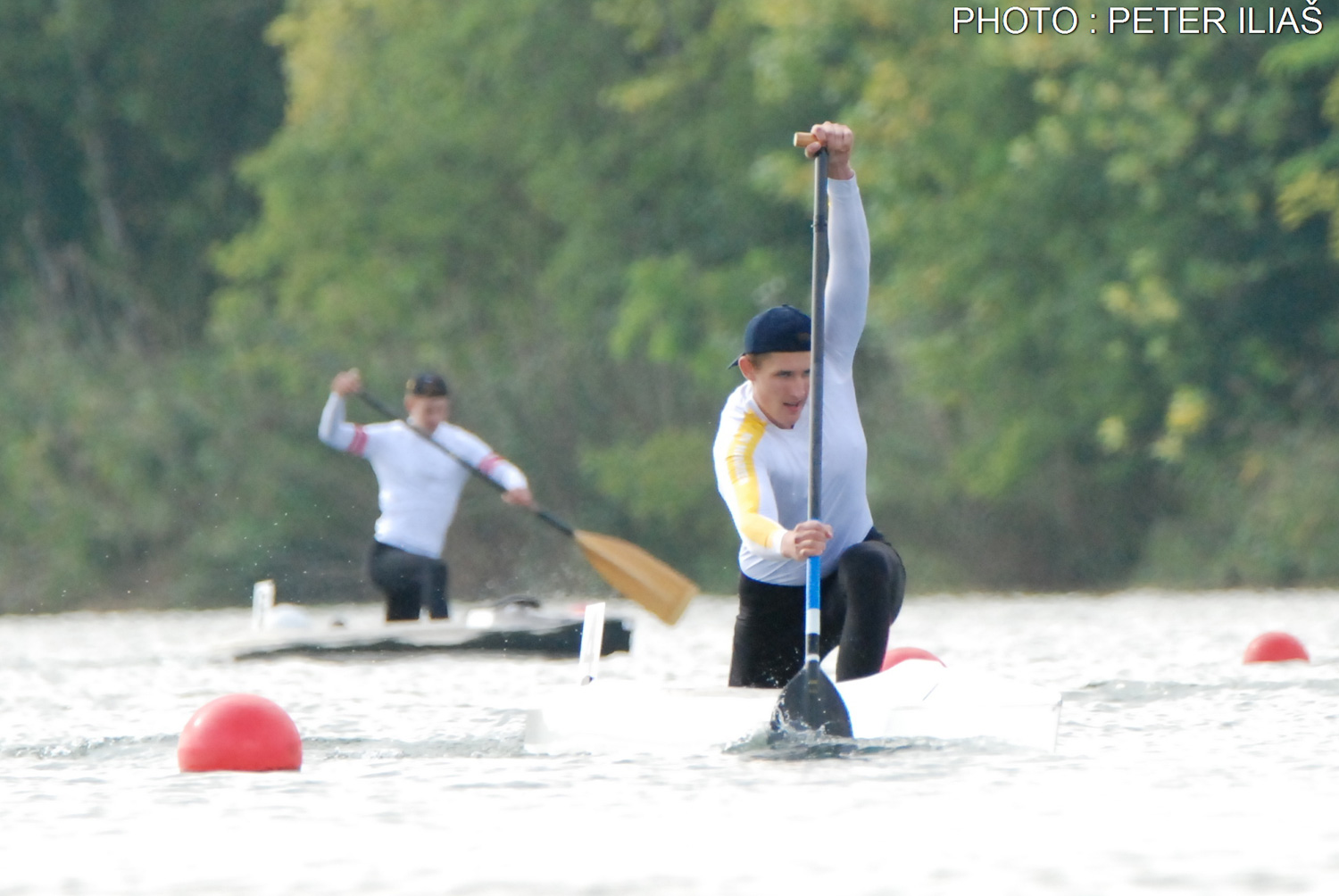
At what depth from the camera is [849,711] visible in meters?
7.83

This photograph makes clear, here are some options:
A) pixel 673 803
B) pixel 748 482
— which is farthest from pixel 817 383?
pixel 673 803

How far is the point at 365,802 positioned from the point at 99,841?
0.95 m

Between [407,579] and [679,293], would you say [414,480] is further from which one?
[679,293]

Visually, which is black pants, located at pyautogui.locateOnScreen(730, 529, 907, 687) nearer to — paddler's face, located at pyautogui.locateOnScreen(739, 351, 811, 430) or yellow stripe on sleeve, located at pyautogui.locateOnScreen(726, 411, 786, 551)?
yellow stripe on sleeve, located at pyautogui.locateOnScreen(726, 411, 786, 551)

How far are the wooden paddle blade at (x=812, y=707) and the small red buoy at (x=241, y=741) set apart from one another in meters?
1.66

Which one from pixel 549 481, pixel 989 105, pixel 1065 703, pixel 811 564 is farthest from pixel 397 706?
pixel 549 481

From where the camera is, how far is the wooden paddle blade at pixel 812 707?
7.67 meters

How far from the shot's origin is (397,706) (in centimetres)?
1105

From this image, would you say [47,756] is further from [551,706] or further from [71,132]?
[71,132]

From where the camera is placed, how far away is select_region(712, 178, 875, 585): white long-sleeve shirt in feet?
26.1

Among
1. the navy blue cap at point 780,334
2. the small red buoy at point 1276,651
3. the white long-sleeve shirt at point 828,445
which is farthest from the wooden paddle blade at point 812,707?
the small red buoy at point 1276,651

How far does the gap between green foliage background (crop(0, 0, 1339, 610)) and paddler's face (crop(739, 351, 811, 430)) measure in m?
15.2

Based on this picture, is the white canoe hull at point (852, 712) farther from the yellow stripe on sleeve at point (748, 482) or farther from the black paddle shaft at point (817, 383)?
the yellow stripe on sleeve at point (748, 482)

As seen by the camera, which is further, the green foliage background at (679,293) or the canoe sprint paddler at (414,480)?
the green foliage background at (679,293)
